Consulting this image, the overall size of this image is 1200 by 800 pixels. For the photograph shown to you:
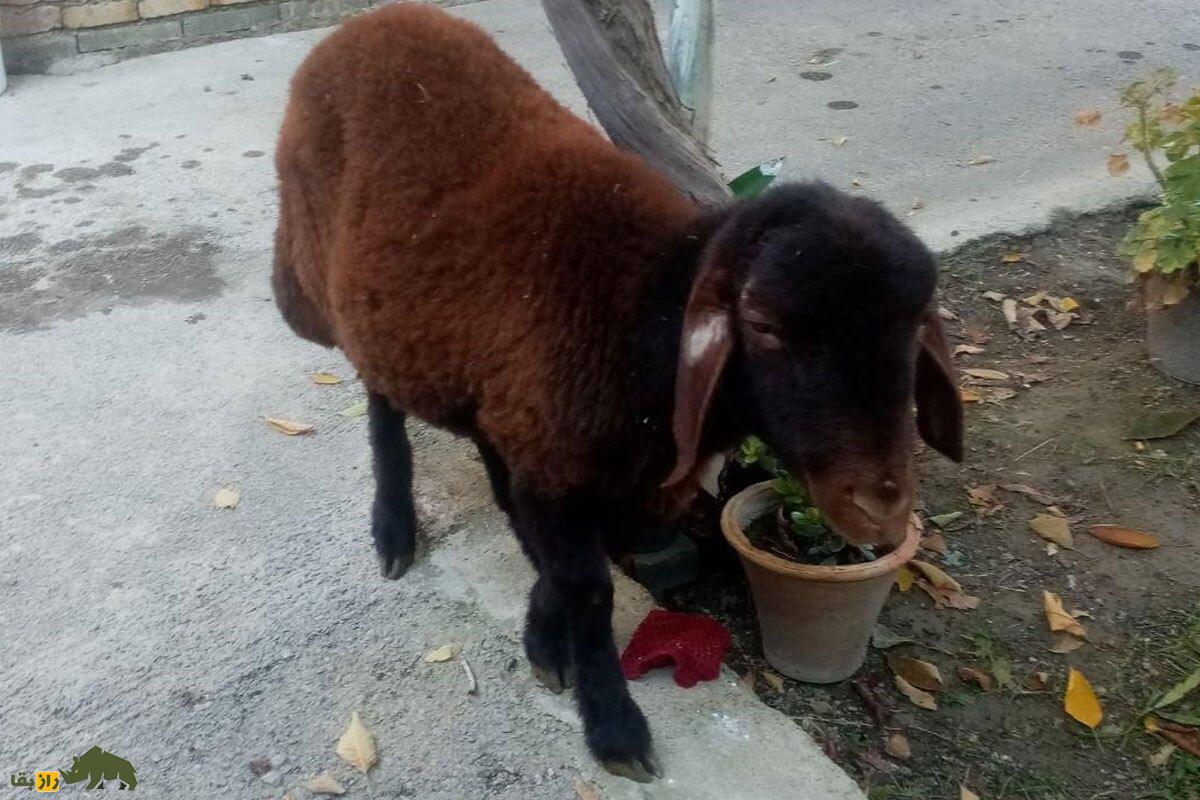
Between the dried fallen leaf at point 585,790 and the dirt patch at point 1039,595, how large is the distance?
764 mm

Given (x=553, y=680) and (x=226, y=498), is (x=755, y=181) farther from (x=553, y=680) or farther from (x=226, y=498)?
(x=226, y=498)

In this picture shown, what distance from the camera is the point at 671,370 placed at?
229 centimetres

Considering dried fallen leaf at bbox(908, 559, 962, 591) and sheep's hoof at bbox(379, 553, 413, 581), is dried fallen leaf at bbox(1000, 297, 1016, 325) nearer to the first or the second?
dried fallen leaf at bbox(908, 559, 962, 591)

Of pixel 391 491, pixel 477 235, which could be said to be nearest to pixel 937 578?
pixel 391 491

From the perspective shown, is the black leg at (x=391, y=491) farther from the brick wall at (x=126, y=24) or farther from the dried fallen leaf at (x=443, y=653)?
the brick wall at (x=126, y=24)

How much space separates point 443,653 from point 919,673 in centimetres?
137

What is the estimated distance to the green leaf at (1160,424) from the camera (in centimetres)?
424

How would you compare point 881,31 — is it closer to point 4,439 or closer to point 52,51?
point 52,51

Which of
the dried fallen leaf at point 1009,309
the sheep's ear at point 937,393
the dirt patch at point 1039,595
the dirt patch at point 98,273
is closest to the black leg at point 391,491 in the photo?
the dirt patch at point 1039,595

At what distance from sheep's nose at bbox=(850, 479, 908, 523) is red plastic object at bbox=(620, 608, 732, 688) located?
93 centimetres

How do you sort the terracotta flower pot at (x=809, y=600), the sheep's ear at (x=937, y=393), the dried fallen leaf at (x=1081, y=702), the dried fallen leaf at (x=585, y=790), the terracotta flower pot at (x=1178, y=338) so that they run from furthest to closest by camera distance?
the terracotta flower pot at (x=1178, y=338) < the dried fallen leaf at (x=1081, y=702) < the terracotta flower pot at (x=809, y=600) < the dried fallen leaf at (x=585, y=790) < the sheep's ear at (x=937, y=393)

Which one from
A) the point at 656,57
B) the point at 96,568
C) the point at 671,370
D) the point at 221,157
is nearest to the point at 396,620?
the point at 96,568

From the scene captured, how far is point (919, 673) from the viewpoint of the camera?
3.26m

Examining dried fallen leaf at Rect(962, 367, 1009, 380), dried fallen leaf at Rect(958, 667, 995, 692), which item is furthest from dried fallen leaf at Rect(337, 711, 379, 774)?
dried fallen leaf at Rect(962, 367, 1009, 380)
